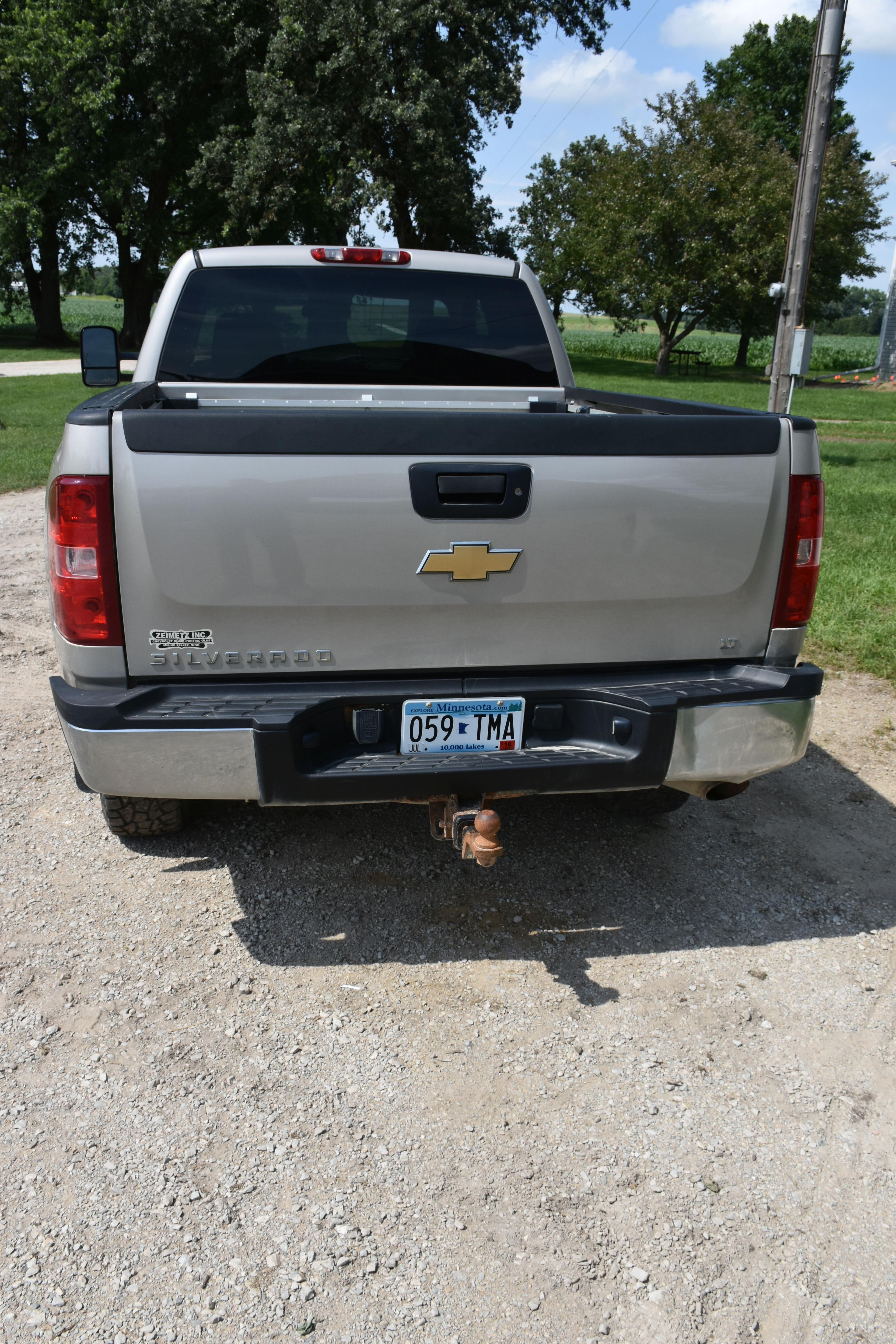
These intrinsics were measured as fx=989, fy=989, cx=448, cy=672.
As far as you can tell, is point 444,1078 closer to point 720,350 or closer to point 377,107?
point 377,107

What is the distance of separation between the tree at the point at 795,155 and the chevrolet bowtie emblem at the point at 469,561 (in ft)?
99.2

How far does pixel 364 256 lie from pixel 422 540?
225cm

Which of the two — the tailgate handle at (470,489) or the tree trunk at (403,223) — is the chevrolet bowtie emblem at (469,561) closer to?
the tailgate handle at (470,489)

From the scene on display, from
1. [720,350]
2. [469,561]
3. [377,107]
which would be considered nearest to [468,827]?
[469,561]

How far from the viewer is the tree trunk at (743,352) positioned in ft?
160

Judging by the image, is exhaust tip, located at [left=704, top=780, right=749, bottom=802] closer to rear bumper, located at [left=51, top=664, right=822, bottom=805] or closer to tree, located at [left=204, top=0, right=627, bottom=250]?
rear bumper, located at [left=51, top=664, right=822, bottom=805]

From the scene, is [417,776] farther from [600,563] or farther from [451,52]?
[451,52]

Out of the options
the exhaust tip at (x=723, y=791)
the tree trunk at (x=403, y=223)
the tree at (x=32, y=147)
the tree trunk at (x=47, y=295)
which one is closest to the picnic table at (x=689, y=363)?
the tree trunk at (x=403, y=223)

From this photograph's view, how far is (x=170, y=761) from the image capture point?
2.75 m

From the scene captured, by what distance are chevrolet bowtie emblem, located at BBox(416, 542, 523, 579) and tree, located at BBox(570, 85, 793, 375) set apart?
111ft

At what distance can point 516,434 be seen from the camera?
270cm

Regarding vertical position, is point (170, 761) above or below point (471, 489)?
below

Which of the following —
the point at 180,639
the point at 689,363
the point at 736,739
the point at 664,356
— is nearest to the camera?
the point at 180,639

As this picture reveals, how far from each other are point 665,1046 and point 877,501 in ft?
32.1
